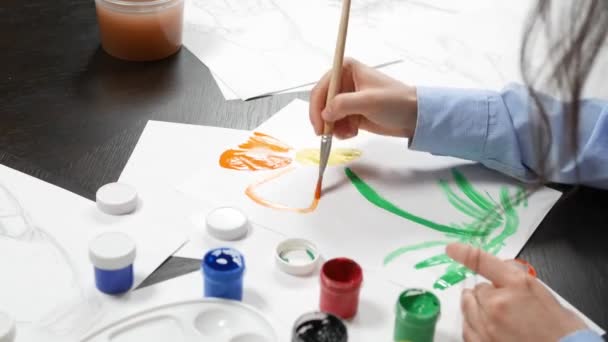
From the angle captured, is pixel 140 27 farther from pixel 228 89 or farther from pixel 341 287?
pixel 341 287

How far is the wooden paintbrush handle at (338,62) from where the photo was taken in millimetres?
861

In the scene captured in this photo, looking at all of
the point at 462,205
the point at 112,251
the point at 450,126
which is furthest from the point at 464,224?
the point at 112,251

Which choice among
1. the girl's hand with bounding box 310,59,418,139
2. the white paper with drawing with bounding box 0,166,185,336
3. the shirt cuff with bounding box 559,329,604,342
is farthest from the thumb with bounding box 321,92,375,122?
the shirt cuff with bounding box 559,329,604,342

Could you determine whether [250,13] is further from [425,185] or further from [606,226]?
[606,226]

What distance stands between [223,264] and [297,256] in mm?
90

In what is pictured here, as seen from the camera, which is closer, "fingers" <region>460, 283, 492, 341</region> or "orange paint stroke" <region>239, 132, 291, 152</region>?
"fingers" <region>460, 283, 492, 341</region>

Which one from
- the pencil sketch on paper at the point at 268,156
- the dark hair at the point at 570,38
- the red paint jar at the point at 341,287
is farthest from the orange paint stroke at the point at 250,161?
the dark hair at the point at 570,38

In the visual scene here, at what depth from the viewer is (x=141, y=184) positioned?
2.80ft

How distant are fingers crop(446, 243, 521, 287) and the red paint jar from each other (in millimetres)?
92

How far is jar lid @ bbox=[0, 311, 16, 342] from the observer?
63cm

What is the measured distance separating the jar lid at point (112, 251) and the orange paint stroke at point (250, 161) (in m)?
0.20

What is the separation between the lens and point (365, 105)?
0.90 metres

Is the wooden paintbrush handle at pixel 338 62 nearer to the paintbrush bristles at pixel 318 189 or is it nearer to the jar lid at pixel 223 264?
the paintbrush bristles at pixel 318 189

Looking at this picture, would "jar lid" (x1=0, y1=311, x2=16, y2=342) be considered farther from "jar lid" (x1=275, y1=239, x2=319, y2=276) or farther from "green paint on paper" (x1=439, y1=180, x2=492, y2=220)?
"green paint on paper" (x1=439, y1=180, x2=492, y2=220)
